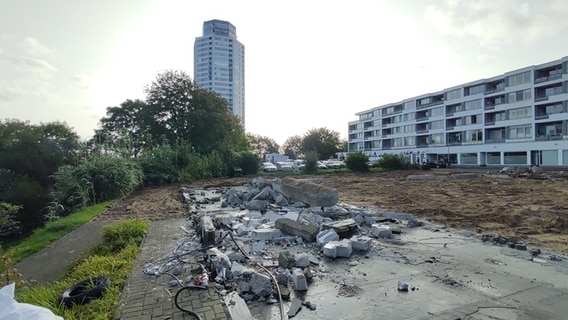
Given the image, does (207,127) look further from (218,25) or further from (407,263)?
(218,25)

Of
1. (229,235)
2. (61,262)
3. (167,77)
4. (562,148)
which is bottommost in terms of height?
(61,262)

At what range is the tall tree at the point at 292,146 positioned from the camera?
86.8 metres

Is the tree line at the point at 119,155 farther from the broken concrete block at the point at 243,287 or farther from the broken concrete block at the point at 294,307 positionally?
the broken concrete block at the point at 294,307

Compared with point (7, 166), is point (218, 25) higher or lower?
higher

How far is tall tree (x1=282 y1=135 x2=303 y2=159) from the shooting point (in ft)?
285

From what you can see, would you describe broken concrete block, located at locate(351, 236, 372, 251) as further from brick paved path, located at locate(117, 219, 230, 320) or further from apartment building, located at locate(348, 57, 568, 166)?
apartment building, located at locate(348, 57, 568, 166)

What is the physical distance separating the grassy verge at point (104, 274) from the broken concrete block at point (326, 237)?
11.3ft

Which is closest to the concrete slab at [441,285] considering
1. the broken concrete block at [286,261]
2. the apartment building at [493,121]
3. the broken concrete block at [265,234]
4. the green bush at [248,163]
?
the broken concrete block at [286,261]

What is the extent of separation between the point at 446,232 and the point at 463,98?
50.9 m

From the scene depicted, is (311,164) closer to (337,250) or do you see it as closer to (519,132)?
(337,250)

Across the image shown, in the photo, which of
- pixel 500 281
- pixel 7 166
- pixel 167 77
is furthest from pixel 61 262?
pixel 167 77

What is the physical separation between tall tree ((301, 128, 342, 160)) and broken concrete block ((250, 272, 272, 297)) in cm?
6980

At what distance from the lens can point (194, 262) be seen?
4.93 m

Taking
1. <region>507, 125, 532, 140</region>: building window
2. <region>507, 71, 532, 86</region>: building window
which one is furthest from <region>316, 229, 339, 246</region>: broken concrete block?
<region>507, 71, 532, 86</region>: building window
